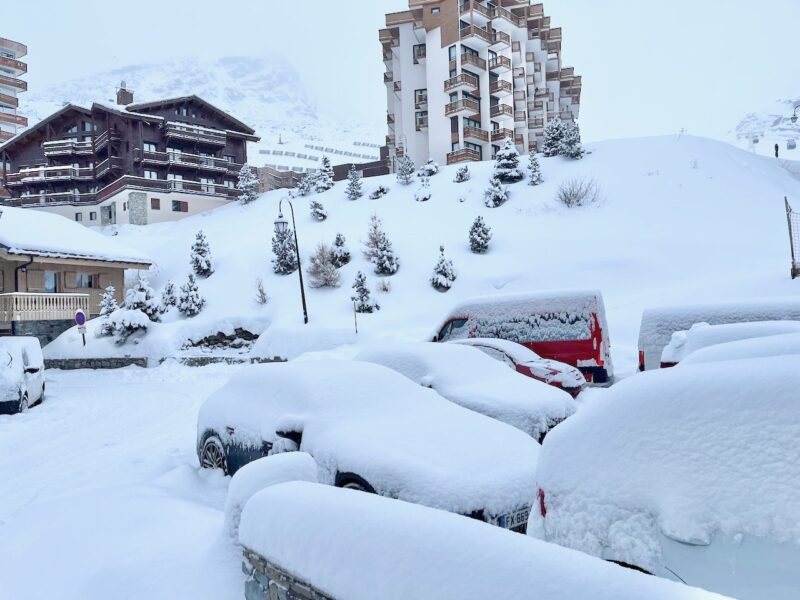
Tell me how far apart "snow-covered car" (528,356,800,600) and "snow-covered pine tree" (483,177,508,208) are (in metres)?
29.2

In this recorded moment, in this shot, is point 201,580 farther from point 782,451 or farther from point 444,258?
point 444,258

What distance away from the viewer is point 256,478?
145 inches

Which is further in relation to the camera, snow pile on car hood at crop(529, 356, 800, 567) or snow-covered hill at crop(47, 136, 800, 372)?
snow-covered hill at crop(47, 136, 800, 372)

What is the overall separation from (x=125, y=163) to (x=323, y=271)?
96.3 ft

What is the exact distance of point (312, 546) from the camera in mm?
2629

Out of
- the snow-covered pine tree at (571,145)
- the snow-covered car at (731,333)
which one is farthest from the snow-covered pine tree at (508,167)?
the snow-covered car at (731,333)

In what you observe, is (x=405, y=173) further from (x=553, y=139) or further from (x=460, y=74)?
(x=460, y=74)

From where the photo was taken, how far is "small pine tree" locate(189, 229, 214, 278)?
96.6ft

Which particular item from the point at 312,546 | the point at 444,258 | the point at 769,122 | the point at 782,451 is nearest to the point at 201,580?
the point at 312,546

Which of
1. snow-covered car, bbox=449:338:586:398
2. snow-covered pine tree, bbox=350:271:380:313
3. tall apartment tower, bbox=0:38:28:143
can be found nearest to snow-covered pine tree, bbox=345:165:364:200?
snow-covered pine tree, bbox=350:271:380:313

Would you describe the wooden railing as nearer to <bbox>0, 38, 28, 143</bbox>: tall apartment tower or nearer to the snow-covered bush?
the snow-covered bush

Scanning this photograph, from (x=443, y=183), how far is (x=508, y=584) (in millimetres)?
35692

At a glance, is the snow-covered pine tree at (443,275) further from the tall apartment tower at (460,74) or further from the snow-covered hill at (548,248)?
the tall apartment tower at (460,74)

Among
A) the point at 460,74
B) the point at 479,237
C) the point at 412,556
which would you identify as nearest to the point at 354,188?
the point at 460,74
